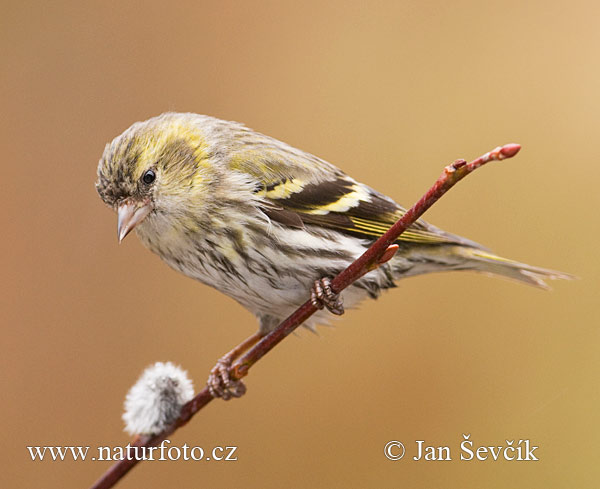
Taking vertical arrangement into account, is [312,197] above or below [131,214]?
above

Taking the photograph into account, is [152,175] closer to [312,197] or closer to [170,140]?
[170,140]

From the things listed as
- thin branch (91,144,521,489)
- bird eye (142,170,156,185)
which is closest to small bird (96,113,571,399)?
bird eye (142,170,156,185)

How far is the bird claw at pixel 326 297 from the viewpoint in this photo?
188 centimetres

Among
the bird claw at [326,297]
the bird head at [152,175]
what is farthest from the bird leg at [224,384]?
the bird head at [152,175]

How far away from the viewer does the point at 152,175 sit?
2.02 m

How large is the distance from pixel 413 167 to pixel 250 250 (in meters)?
1.28

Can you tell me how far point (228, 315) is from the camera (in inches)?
124

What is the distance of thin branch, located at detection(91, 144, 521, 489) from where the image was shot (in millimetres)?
1148

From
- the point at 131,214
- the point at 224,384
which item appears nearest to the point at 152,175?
the point at 131,214

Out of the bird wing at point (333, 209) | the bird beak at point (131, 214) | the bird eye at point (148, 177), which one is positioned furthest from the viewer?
the bird wing at point (333, 209)

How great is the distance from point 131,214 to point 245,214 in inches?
12.3

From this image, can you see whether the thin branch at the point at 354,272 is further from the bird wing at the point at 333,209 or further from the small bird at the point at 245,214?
the bird wing at the point at 333,209

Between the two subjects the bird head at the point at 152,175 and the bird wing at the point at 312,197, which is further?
the bird wing at the point at 312,197

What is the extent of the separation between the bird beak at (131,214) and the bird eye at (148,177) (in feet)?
0.20
